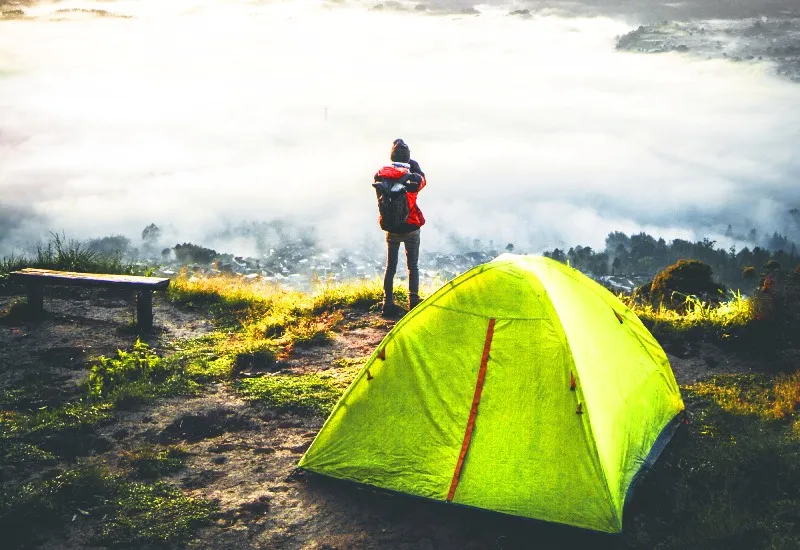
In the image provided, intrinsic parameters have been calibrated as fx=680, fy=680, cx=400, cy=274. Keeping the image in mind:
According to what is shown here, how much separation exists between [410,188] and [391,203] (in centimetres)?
36

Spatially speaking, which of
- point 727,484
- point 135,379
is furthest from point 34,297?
point 727,484

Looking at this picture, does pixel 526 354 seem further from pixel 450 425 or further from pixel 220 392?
pixel 220 392

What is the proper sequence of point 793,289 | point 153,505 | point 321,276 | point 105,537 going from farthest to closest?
point 321,276, point 793,289, point 153,505, point 105,537

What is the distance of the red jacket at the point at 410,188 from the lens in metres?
9.86

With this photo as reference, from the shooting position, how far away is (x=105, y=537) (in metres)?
5.44

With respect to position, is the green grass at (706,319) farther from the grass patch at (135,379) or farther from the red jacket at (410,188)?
the grass patch at (135,379)

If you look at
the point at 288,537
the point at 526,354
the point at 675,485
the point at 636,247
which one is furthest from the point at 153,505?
the point at 636,247

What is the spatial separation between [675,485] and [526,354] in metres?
1.80

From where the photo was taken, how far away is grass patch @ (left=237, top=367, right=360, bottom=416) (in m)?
7.98

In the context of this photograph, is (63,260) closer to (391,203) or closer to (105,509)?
(391,203)

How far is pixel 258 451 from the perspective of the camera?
6.98 m

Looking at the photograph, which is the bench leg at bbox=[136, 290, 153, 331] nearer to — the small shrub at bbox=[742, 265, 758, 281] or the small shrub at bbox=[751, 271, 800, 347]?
the small shrub at bbox=[751, 271, 800, 347]

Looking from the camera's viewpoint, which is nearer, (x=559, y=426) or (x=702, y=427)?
(x=559, y=426)

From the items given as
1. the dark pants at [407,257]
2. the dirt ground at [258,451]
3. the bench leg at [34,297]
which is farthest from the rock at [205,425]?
the bench leg at [34,297]
